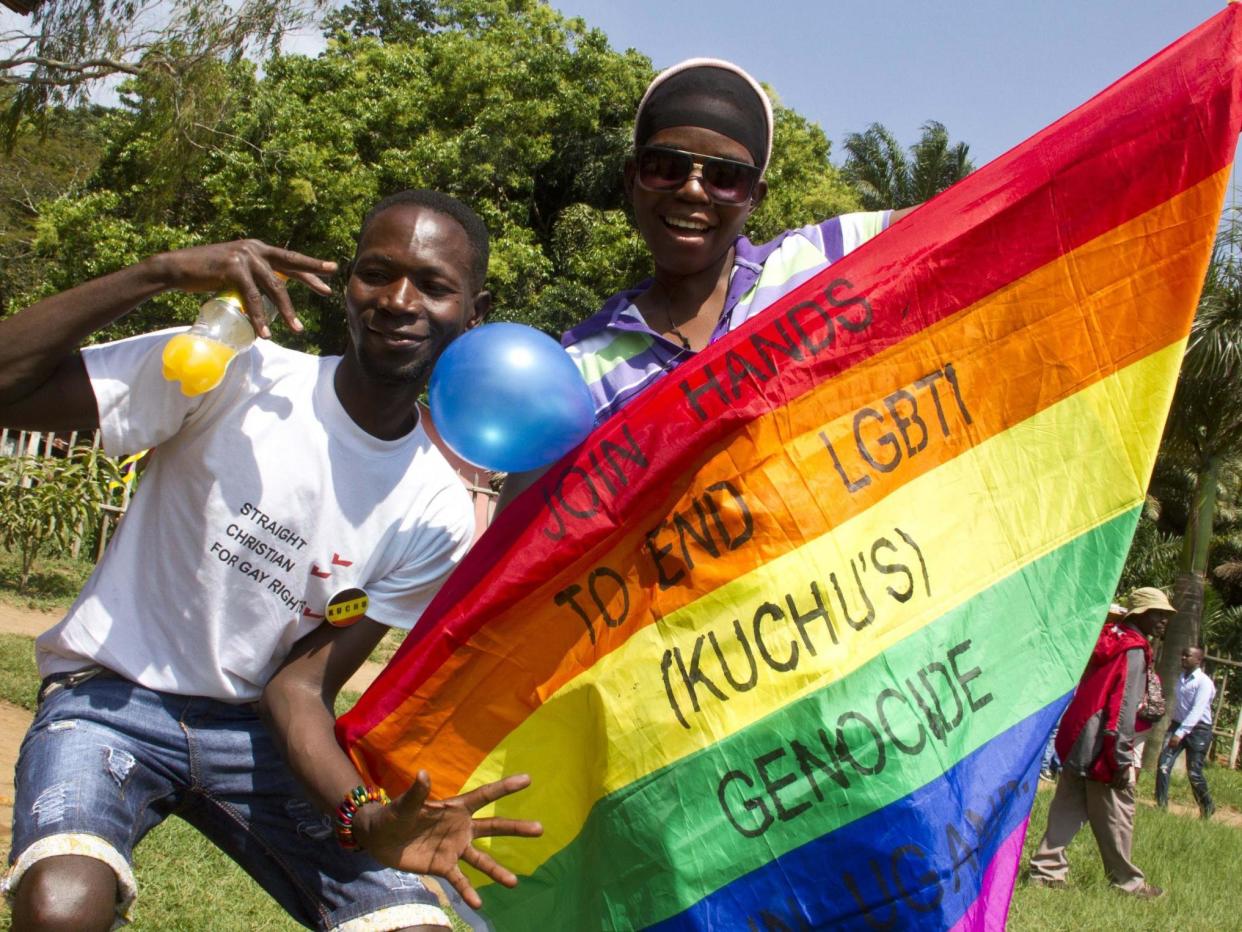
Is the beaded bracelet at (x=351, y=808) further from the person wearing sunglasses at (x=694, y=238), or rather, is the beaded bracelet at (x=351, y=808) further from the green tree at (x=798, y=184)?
the green tree at (x=798, y=184)

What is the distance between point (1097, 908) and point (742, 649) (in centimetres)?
562

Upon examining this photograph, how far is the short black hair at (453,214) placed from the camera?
9.47 feet

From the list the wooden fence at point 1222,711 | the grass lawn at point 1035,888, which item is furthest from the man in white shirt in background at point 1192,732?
the wooden fence at point 1222,711

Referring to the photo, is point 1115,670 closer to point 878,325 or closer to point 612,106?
point 878,325

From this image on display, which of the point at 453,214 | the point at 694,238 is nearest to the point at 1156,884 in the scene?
the point at 694,238

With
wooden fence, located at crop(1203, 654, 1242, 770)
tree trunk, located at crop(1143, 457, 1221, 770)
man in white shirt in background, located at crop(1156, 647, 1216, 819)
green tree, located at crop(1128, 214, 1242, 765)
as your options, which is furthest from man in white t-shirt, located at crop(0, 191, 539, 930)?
wooden fence, located at crop(1203, 654, 1242, 770)

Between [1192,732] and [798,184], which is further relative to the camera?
[798,184]

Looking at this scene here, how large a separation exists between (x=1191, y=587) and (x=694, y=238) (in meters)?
15.4

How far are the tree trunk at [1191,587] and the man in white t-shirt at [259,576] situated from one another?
49.8 feet

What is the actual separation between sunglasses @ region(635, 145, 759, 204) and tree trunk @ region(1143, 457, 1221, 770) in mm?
14936

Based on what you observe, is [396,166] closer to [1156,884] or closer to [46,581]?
[46,581]

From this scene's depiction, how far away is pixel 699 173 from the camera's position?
9.21ft

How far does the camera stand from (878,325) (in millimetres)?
2613

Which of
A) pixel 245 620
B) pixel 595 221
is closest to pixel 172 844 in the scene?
pixel 245 620
